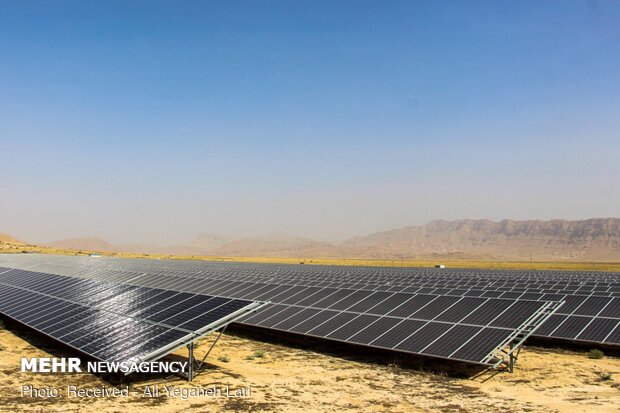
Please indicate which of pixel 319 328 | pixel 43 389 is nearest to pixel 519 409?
pixel 319 328

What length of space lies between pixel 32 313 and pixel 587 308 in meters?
23.8

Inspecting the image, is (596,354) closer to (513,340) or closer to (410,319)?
(513,340)

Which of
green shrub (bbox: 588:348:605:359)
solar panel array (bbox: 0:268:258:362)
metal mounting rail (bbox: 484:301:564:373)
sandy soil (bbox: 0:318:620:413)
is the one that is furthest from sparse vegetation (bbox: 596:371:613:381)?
solar panel array (bbox: 0:268:258:362)

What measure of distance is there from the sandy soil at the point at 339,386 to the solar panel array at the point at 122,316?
1.10m

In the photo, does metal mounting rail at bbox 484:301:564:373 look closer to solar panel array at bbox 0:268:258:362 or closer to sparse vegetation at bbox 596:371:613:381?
sparse vegetation at bbox 596:371:613:381

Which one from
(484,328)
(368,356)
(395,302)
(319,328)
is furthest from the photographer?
(395,302)

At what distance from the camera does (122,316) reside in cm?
1625

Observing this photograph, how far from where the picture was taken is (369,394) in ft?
44.0

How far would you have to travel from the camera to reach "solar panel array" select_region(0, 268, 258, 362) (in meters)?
13.4

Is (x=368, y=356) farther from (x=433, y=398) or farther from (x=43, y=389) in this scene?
(x=43, y=389)

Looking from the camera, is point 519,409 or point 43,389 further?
point 43,389

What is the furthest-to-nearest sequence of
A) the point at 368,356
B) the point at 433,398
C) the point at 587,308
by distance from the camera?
the point at 587,308 < the point at 368,356 < the point at 433,398

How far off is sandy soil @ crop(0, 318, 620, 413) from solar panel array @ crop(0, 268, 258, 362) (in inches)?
43.2

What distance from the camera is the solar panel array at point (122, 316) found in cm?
1340
